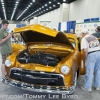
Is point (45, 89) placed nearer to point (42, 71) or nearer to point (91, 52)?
point (42, 71)

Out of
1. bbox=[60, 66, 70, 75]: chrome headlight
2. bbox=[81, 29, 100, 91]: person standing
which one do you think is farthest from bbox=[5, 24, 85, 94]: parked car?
bbox=[81, 29, 100, 91]: person standing

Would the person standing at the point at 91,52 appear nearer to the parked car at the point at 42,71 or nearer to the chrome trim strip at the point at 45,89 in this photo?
the parked car at the point at 42,71

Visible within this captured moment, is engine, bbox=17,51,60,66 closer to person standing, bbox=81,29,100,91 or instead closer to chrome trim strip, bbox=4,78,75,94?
chrome trim strip, bbox=4,78,75,94

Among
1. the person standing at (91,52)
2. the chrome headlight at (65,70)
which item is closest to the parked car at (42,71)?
the chrome headlight at (65,70)

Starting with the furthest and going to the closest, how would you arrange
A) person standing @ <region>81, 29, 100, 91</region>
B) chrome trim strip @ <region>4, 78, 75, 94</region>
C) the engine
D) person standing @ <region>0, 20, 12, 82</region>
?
1. person standing @ <region>0, 20, 12, 82</region>
2. person standing @ <region>81, 29, 100, 91</region>
3. the engine
4. chrome trim strip @ <region>4, 78, 75, 94</region>

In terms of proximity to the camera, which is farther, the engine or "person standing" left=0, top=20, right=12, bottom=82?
"person standing" left=0, top=20, right=12, bottom=82

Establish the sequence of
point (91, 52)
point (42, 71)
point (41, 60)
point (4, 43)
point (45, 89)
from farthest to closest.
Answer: point (4, 43) < point (91, 52) < point (41, 60) < point (42, 71) < point (45, 89)

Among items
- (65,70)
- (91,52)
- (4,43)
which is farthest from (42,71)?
(4,43)

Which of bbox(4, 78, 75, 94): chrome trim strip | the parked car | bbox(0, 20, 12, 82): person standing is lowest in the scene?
bbox(4, 78, 75, 94): chrome trim strip

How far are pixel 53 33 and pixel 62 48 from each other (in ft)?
2.91

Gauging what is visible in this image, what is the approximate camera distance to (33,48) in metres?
4.25

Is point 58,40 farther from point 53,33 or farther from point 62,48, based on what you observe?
point 53,33

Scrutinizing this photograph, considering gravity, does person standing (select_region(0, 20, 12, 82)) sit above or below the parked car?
above

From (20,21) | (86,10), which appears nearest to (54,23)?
(86,10)
